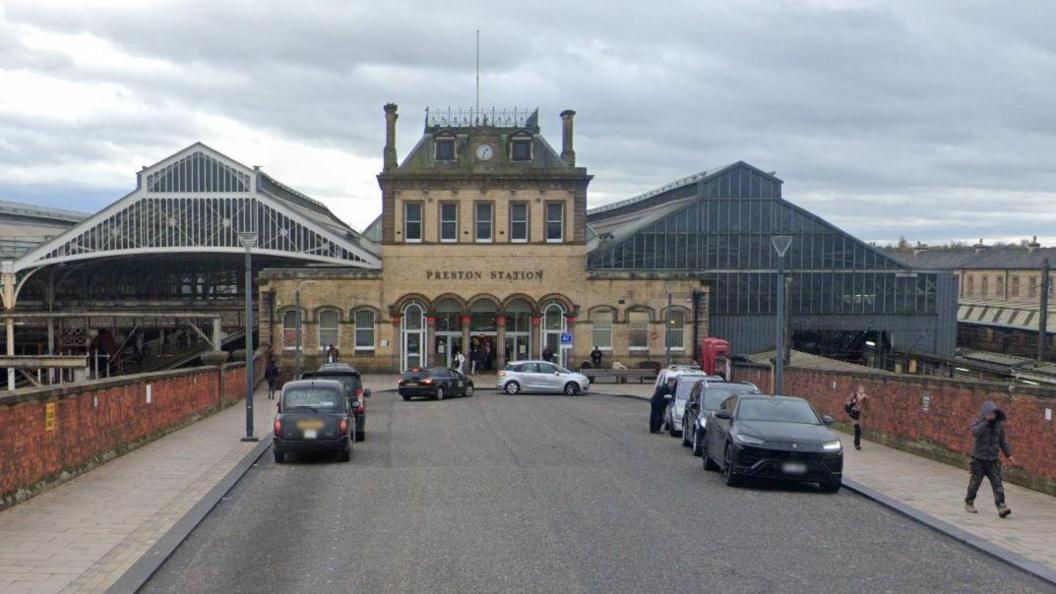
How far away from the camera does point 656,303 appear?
2115 inches

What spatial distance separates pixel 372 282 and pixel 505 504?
129ft

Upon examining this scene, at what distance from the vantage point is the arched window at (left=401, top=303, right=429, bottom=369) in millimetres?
53594

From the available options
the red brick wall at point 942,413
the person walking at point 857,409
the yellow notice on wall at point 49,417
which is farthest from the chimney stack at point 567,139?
the yellow notice on wall at point 49,417

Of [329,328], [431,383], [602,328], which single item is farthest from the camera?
[602,328]

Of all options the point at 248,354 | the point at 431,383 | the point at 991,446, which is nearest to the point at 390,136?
the point at 431,383

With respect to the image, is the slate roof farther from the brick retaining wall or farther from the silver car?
the brick retaining wall

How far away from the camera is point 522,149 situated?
54406 millimetres

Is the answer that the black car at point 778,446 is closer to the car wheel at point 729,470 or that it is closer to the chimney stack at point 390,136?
the car wheel at point 729,470

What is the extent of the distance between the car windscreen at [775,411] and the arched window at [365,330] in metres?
37.1

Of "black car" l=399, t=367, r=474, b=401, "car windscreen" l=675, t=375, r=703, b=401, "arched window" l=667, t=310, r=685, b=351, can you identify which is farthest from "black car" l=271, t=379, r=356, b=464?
→ "arched window" l=667, t=310, r=685, b=351

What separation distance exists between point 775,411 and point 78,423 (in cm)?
1144

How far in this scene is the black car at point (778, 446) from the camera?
16.1m

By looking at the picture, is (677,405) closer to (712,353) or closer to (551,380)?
(551,380)

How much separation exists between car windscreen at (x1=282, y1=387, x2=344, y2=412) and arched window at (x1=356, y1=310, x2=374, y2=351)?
32703 mm
